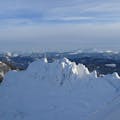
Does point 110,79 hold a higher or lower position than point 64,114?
higher

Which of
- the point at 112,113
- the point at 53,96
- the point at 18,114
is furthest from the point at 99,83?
the point at 112,113

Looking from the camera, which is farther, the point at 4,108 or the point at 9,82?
the point at 9,82

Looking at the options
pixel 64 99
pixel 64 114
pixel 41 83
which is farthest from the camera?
pixel 41 83

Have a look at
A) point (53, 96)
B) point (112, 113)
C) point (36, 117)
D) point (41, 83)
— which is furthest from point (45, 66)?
point (112, 113)

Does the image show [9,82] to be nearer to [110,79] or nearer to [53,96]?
[53,96]

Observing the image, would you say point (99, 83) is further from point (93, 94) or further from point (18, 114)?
point (18, 114)

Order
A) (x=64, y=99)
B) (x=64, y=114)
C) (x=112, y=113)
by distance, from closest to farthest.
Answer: (x=112, y=113)
(x=64, y=114)
(x=64, y=99)
